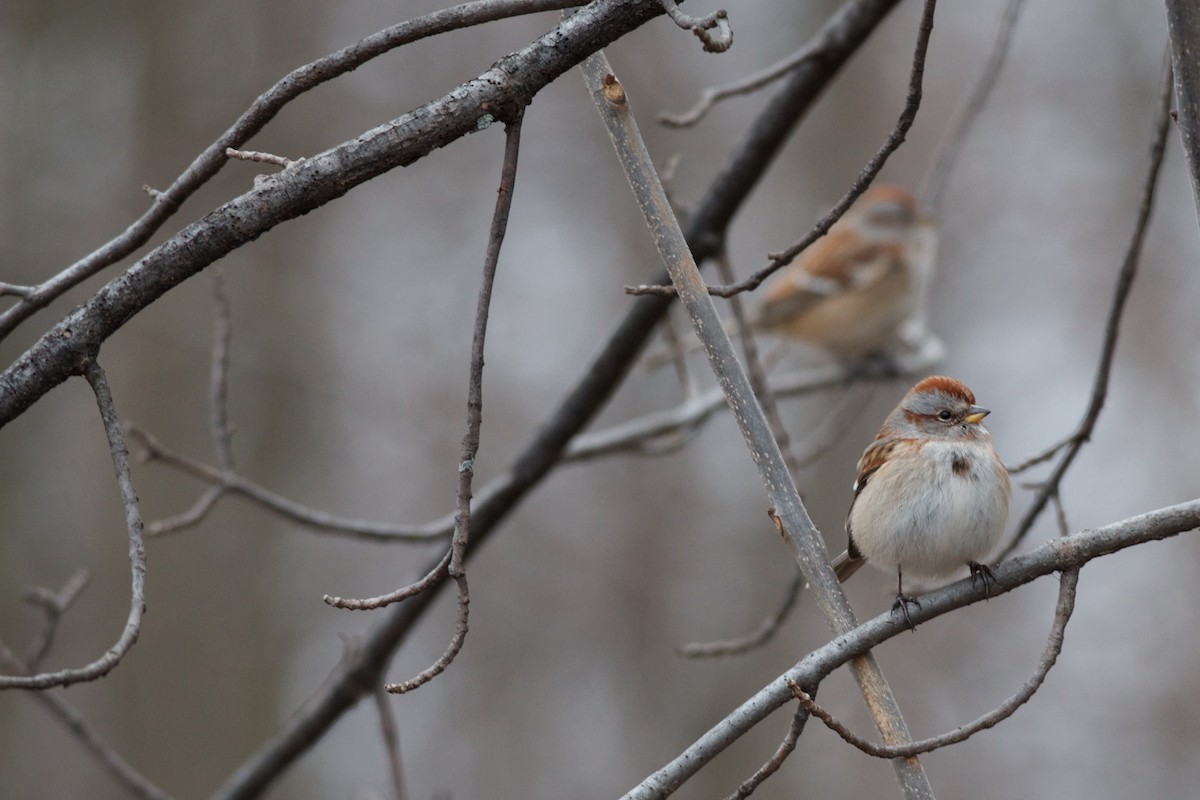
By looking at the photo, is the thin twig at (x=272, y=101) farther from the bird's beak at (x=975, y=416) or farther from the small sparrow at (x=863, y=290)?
the small sparrow at (x=863, y=290)

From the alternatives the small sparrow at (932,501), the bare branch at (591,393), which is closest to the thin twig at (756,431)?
the small sparrow at (932,501)

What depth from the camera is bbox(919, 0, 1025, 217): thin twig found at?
3598mm

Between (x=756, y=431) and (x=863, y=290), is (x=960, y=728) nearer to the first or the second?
(x=756, y=431)

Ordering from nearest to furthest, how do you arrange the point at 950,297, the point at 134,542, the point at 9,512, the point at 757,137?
the point at 134,542
the point at 757,137
the point at 9,512
the point at 950,297

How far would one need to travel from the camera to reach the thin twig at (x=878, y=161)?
1.67 metres

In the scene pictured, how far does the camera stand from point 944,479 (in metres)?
2.65

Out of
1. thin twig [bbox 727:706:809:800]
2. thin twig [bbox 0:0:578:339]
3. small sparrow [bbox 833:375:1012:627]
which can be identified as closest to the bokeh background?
small sparrow [bbox 833:375:1012:627]

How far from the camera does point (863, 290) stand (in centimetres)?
706

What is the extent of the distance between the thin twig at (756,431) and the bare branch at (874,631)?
7 centimetres

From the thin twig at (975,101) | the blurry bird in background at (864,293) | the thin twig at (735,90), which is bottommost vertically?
the thin twig at (735,90)

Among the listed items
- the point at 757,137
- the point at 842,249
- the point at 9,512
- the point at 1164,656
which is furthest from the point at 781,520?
the point at 1164,656

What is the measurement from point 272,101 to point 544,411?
7860 millimetres

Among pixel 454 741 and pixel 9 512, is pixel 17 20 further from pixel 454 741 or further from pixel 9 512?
pixel 454 741

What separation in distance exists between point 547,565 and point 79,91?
17.8ft
